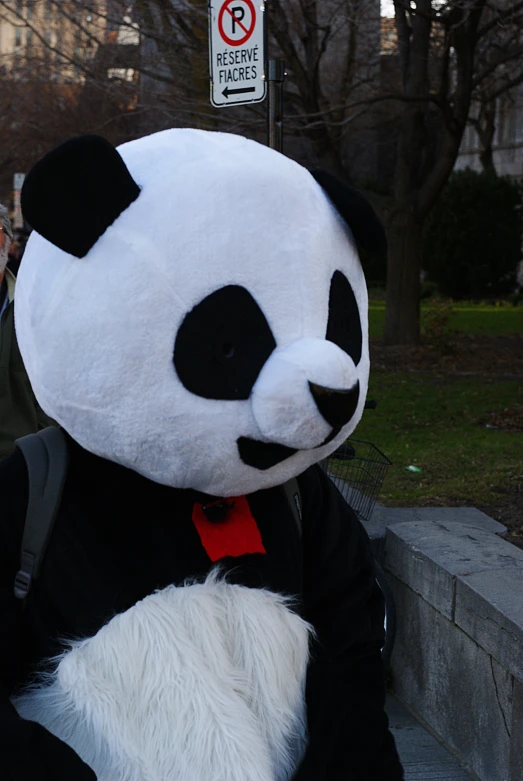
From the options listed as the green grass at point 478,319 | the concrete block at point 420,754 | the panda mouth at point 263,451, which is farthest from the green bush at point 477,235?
the panda mouth at point 263,451

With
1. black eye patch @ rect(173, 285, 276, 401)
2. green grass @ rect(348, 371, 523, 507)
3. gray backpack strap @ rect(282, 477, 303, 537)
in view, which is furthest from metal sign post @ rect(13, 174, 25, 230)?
green grass @ rect(348, 371, 523, 507)

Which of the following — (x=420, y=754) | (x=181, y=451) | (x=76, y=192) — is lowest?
(x=420, y=754)

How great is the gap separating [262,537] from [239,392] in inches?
15.0

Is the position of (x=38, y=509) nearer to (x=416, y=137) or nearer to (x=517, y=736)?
(x=517, y=736)

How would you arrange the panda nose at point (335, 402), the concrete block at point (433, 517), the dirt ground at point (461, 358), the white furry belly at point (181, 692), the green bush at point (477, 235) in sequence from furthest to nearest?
the green bush at point (477, 235) < the dirt ground at point (461, 358) < the concrete block at point (433, 517) < the white furry belly at point (181, 692) < the panda nose at point (335, 402)

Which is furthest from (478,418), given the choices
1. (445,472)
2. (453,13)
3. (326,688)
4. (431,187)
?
(326,688)

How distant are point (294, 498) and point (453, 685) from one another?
219 centimetres

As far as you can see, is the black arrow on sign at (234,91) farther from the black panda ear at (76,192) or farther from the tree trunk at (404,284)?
the tree trunk at (404,284)

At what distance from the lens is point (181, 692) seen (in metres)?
1.83

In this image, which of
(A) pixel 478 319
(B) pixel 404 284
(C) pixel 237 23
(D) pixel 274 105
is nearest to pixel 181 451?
(D) pixel 274 105

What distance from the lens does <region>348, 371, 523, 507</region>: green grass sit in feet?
21.8

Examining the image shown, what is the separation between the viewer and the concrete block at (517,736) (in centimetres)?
336

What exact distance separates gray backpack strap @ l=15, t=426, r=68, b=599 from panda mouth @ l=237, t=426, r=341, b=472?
37 centimetres

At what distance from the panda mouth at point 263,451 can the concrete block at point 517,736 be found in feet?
6.18
